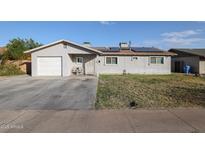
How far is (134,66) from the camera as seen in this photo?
31719mm

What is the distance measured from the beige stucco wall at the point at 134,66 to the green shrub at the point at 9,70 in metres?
9.16

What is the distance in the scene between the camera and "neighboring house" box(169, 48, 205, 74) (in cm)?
3347

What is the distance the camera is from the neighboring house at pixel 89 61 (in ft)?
87.9

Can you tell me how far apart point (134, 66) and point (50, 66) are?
1021 centimetres

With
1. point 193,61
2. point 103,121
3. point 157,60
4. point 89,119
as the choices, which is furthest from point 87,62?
point 103,121

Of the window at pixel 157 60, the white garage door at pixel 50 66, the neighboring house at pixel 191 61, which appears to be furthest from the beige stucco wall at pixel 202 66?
the white garage door at pixel 50 66

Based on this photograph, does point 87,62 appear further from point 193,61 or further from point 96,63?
point 193,61

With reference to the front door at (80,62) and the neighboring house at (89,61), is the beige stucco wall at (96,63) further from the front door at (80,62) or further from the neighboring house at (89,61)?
the front door at (80,62)

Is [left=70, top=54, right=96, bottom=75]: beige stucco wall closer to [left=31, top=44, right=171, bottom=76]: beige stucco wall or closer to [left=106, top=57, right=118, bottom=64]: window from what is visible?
[left=31, top=44, right=171, bottom=76]: beige stucco wall

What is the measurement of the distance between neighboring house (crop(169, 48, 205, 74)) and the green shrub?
21292 mm

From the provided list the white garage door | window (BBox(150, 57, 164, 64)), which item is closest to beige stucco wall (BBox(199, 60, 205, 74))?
window (BBox(150, 57, 164, 64))

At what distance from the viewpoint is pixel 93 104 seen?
10.2 m
